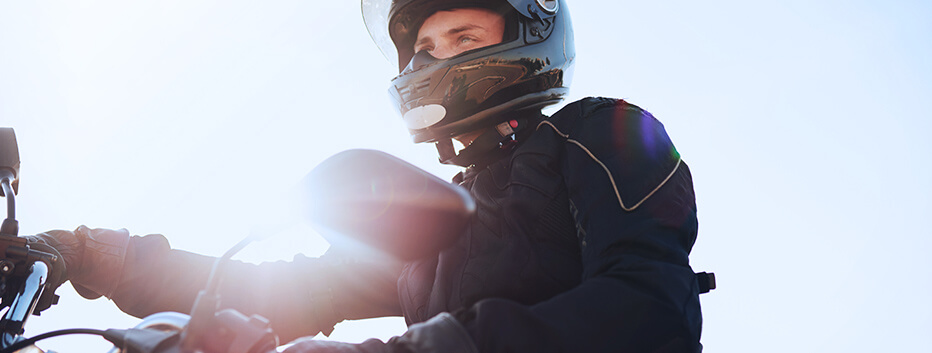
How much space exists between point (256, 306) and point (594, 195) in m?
1.54

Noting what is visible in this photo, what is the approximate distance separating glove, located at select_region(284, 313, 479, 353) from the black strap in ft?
3.02

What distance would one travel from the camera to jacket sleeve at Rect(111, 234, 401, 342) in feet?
7.93

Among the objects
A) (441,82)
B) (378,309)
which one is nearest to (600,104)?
(441,82)

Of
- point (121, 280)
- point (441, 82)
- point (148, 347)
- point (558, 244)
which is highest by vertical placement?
point (441, 82)

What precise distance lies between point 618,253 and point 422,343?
2.02ft

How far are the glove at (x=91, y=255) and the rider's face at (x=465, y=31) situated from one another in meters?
1.46

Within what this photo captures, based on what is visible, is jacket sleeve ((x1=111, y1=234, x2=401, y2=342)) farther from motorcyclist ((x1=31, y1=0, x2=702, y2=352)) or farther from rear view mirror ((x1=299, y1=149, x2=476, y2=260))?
rear view mirror ((x1=299, y1=149, x2=476, y2=260))

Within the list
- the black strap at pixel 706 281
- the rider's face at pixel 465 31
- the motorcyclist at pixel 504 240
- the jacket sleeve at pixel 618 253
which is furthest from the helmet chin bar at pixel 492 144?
the black strap at pixel 706 281

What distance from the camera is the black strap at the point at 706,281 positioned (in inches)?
68.7

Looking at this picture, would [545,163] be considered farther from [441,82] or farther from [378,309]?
[378,309]

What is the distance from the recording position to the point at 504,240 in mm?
Result: 1836

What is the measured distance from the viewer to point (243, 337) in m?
0.86

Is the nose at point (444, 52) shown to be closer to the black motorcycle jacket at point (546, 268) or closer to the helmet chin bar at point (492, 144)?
the helmet chin bar at point (492, 144)

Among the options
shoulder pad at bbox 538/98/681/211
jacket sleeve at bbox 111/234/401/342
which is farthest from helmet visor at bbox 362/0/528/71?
jacket sleeve at bbox 111/234/401/342
